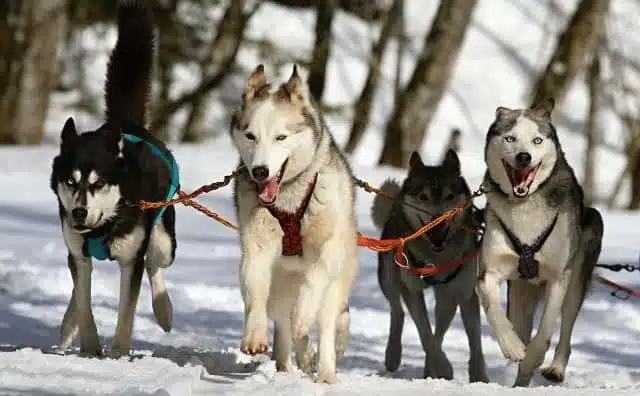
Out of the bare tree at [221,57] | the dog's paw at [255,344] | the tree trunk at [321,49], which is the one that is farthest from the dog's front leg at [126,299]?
the bare tree at [221,57]

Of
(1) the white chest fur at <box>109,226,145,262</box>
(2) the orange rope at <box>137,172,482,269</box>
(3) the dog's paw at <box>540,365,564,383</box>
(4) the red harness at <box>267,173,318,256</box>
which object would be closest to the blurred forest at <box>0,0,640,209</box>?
(2) the orange rope at <box>137,172,482,269</box>

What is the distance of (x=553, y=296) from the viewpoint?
620 centimetres

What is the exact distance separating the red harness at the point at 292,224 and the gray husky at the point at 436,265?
1.55 metres

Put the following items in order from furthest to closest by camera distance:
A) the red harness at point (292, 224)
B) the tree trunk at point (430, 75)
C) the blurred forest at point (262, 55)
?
1. the blurred forest at point (262, 55)
2. the tree trunk at point (430, 75)
3. the red harness at point (292, 224)

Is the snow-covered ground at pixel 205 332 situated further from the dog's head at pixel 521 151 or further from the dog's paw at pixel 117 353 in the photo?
the dog's head at pixel 521 151

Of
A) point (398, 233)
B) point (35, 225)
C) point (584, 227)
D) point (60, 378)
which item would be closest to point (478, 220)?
point (398, 233)

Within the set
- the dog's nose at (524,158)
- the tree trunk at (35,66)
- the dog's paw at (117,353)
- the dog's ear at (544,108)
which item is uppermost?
the tree trunk at (35,66)

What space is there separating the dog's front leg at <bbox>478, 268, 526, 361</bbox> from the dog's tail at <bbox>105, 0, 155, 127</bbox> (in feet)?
6.51

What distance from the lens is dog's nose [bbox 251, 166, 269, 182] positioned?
5180mm

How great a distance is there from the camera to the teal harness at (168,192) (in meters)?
5.89

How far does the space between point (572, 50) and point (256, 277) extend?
10249 millimetres

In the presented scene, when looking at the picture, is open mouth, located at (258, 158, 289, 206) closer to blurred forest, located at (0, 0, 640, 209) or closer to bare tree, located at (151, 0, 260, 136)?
blurred forest, located at (0, 0, 640, 209)

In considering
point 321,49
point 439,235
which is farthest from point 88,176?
point 321,49

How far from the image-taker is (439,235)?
6957 mm
